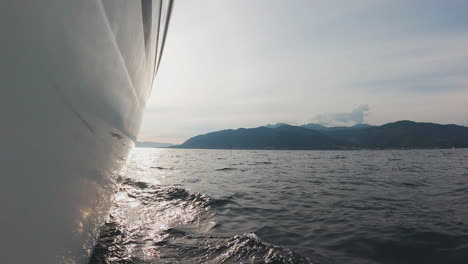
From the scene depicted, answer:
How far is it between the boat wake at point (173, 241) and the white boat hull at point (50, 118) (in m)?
1.85

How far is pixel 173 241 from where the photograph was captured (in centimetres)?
437

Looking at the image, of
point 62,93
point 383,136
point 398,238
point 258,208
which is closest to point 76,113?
point 62,93

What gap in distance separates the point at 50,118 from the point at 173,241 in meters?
3.82

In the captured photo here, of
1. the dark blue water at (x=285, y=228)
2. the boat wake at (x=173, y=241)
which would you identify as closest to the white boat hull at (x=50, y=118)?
the boat wake at (x=173, y=241)

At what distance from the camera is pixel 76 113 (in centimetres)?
150

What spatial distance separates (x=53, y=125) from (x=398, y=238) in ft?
18.7

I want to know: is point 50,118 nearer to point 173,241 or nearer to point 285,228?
point 173,241

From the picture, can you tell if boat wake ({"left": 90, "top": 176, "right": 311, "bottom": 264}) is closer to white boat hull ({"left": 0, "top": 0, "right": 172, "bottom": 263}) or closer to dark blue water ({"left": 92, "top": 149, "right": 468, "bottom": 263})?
dark blue water ({"left": 92, "top": 149, "right": 468, "bottom": 263})

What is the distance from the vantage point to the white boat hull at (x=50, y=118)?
0.85 m

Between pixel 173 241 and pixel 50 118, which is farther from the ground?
pixel 50 118

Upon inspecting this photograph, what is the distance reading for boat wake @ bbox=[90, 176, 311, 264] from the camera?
3688mm

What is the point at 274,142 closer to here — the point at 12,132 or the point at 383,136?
the point at 383,136

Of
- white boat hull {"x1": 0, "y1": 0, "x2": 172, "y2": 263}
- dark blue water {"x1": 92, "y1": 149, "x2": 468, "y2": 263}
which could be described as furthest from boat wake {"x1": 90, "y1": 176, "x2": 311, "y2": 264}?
→ white boat hull {"x1": 0, "y1": 0, "x2": 172, "y2": 263}

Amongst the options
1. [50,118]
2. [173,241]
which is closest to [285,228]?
[173,241]
